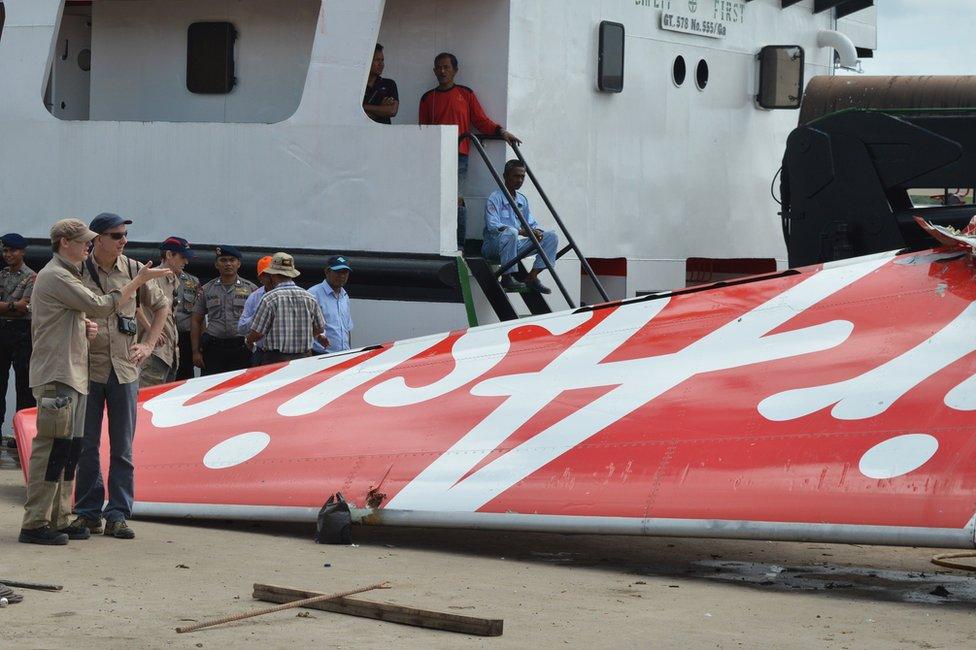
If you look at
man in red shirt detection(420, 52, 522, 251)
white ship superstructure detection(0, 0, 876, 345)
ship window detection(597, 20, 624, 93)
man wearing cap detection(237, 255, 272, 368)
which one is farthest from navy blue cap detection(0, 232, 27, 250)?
ship window detection(597, 20, 624, 93)

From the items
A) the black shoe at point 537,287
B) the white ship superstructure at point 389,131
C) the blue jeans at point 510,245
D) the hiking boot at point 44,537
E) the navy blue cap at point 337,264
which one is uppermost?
the white ship superstructure at point 389,131

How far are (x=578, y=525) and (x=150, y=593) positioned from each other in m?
1.89

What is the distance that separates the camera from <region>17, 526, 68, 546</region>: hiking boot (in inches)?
281

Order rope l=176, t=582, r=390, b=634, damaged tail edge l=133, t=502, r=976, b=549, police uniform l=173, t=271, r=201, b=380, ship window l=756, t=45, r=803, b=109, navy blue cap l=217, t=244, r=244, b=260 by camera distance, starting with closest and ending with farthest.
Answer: rope l=176, t=582, r=390, b=634 → damaged tail edge l=133, t=502, r=976, b=549 → navy blue cap l=217, t=244, r=244, b=260 → police uniform l=173, t=271, r=201, b=380 → ship window l=756, t=45, r=803, b=109

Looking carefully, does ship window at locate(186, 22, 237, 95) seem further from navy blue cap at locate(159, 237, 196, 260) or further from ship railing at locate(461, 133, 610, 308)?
ship railing at locate(461, 133, 610, 308)

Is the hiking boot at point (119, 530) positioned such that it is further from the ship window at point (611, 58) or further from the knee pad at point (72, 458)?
the ship window at point (611, 58)

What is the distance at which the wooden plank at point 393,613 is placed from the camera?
212 inches

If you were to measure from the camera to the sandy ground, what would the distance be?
1030 mm

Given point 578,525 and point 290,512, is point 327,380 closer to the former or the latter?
point 290,512

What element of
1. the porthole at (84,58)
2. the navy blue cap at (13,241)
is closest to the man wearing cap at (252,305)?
the navy blue cap at (13,241)

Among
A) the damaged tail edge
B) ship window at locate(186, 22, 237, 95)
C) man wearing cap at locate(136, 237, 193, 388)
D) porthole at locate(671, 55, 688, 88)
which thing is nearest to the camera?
the damaged tail edge

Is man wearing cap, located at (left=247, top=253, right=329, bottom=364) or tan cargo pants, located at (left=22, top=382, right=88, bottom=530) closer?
tan cargo pants, located at (left=22, top=382, right=88, bottom=530)

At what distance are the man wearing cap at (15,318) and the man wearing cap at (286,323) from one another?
84.7 inches

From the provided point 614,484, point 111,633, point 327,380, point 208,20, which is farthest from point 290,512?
point 208,20
